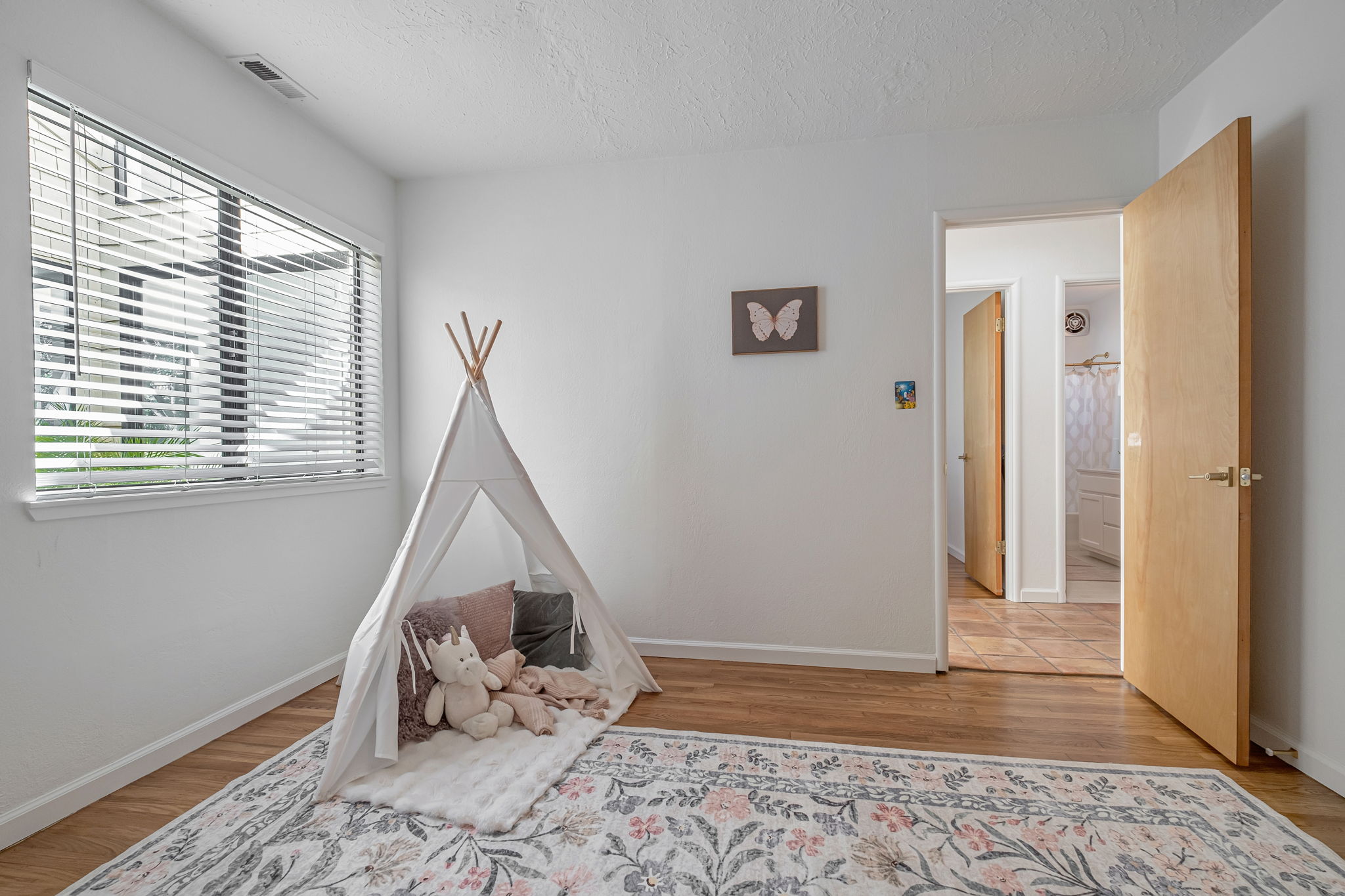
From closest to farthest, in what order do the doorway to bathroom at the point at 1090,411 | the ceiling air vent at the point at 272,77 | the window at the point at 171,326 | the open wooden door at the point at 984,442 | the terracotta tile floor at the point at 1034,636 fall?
1. the window at the point at 171,326
2. the ceiling air vent at the point at 272,77
3. the terracotta tile floor at the point at 1034,636
4. the open wooden door at the point at 984,442
5. the doorway to bathroom at the point at 1090,411

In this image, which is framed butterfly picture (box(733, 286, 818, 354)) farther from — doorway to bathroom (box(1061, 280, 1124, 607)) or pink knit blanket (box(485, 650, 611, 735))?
doorway to bathroom (box(1061, 280, 1124, 607))

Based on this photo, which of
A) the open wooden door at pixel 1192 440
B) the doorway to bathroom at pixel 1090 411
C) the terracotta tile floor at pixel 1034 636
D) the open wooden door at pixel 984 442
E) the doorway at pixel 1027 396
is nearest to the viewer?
the open wooden door at pixel 1192 440

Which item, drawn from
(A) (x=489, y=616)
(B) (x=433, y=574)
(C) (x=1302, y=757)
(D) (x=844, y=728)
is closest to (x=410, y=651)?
(B) (x=433, y=574)

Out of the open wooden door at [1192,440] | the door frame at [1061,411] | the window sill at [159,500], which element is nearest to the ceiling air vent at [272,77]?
the window sill at [159,500]

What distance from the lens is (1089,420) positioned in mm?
6457

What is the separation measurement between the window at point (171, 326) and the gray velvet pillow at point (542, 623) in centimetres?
109

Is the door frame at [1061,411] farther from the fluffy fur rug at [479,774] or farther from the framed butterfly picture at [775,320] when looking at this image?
the fluffy fur rug at [479,774]

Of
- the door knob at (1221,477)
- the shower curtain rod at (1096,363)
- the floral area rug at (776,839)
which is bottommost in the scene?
the floral area rug at (776,839)

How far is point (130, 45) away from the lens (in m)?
2.08

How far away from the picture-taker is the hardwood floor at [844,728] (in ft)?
5.82

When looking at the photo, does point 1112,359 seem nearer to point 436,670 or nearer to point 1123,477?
point 1123,477

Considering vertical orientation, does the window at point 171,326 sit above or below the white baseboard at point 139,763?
above

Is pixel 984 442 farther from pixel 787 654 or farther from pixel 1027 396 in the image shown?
pixel 787 654

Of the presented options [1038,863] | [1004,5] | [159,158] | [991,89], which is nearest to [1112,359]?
[991,89]
